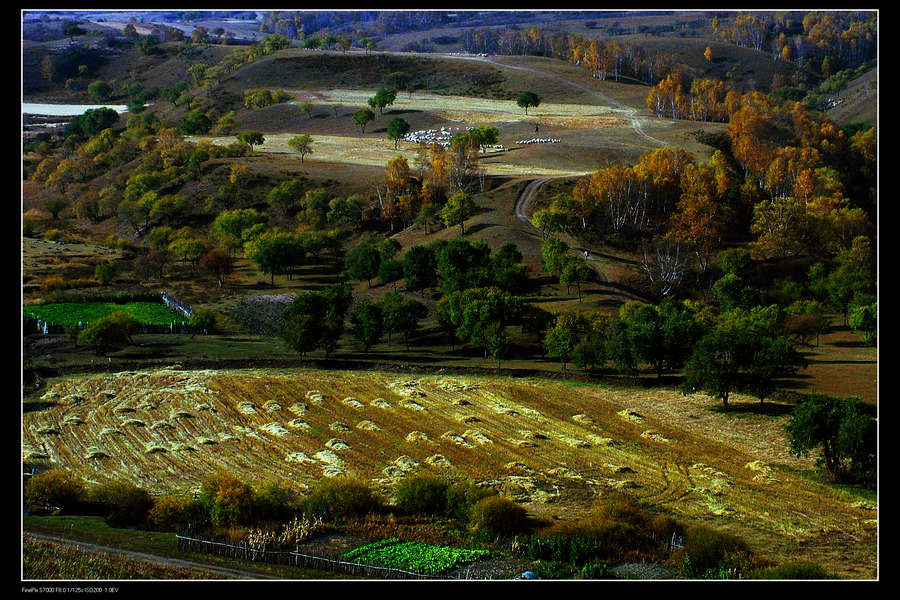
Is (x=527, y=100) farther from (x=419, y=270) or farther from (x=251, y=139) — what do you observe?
(x=419, y=270)

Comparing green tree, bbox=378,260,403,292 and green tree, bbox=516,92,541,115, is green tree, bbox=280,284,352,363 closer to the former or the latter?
green tree, bbox=378,260,403,292

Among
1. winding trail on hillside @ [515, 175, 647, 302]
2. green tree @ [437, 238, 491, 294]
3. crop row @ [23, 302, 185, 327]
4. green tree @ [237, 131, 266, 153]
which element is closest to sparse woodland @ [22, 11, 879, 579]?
green tree @ [437, 238, 491, 294]

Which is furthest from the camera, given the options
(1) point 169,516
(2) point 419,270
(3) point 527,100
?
(3) point 527,100

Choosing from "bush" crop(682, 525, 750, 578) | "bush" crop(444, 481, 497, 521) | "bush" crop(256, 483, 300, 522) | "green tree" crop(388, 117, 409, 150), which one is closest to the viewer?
"bush" crop(682, 525, 750, 578)

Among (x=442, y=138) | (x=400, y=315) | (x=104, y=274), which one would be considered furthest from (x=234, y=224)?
(x=442, y=138)

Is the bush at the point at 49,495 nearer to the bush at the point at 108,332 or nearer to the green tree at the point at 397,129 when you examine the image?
the bush at the point at 108,332

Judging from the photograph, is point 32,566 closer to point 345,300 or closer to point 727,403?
point 727,403
